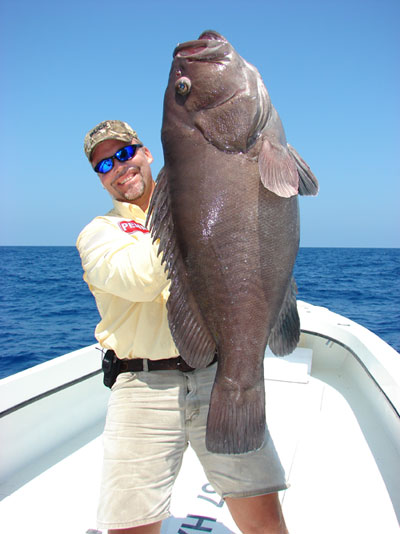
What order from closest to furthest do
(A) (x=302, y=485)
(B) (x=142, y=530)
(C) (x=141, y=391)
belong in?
(B) (x=142, y=530) < (C) (x=141, y=391) < (A) (x=302, y=485)

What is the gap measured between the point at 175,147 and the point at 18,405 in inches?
111

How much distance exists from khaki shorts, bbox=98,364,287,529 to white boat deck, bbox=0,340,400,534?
100 cm

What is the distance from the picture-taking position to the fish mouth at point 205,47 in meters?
1.87

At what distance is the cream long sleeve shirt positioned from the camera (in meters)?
1.91

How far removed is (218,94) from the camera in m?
1.84

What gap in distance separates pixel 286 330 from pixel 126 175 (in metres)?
1.27

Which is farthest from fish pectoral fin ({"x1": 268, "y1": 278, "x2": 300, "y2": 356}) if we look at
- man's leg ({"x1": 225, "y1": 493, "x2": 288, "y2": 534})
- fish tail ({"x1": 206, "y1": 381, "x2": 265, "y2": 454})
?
man's leg ({"x1": 225, "y1": 493, "x2": 288, "y2": 534})

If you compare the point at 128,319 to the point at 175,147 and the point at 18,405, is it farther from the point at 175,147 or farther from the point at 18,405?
the point at 18,405

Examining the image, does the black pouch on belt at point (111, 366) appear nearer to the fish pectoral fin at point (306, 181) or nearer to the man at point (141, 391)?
the man at point (141, 391)

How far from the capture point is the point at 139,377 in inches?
92.4

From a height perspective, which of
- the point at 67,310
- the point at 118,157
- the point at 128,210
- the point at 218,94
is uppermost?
the point at 218,94

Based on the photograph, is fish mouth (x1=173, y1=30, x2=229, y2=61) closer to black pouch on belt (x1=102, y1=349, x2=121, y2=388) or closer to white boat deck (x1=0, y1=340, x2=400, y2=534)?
black pouch on belt (x1=102, y1=349, x2=121, y2=388)

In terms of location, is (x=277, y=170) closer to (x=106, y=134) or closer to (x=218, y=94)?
(x=218, y=94)

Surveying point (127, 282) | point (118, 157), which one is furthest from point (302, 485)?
point (118, 157)
